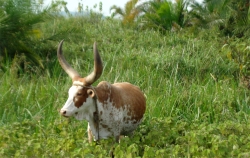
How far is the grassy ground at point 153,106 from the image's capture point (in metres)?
3.93

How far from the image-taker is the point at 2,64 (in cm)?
723

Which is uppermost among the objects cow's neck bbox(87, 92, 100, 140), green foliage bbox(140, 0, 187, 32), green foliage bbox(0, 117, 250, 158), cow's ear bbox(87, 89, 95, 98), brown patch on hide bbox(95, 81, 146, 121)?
green foliage bbox(140, 0, 187, 32)

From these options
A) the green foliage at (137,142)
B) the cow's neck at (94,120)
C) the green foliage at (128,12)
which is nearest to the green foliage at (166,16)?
the green foliage at (128,12)

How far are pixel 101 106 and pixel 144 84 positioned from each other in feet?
9.28

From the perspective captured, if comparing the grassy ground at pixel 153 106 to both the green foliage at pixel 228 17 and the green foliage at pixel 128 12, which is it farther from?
the green foliage at pixel 128 12

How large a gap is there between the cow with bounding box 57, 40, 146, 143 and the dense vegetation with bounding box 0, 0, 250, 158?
13cm

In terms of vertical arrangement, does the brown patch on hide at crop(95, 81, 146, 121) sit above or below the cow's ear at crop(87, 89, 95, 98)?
below

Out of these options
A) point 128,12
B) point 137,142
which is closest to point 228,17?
point 128,12

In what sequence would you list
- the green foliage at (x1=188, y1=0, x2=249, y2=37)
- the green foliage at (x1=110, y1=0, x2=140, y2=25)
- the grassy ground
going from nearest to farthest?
the grassy ground → the green foliage at (x1=188, y1=0, x2=249, y2=37) → the green foliage at (x1=110, y1=0, x2=140, y2=25)

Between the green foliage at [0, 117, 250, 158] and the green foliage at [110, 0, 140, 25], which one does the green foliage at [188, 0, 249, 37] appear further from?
the green foliage at [0, 117, 250, 158]

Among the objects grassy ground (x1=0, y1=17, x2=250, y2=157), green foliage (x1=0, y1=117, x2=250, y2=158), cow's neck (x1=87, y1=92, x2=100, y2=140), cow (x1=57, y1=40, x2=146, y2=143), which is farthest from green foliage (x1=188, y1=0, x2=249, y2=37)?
cow's neck (x1=87, y1=92, x2=100, y2=140)

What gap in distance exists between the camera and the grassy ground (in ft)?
12.9

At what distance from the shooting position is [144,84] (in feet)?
22.1

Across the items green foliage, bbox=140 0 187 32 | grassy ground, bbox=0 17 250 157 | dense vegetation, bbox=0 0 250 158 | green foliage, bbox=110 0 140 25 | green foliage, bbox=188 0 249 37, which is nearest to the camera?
grassy ground, bbox=0 17 250 157
